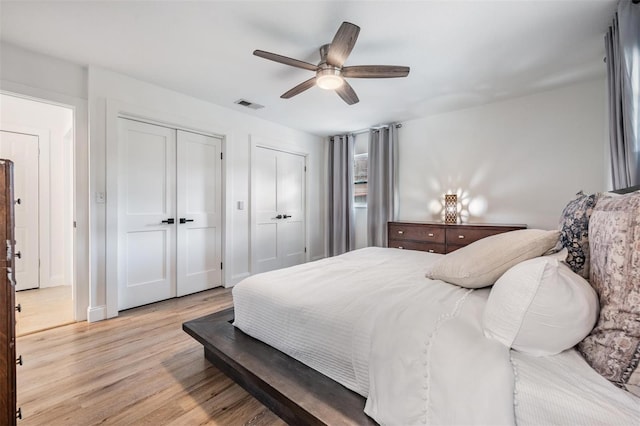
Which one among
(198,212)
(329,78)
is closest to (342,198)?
(198,212)

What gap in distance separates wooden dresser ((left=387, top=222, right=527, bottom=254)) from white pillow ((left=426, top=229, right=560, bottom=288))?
1.78m

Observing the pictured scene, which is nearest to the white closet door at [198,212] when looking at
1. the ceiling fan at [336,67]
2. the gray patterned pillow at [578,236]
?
the ceiling fan at [336,67]

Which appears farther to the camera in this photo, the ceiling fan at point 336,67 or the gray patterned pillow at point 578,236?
the ceiling fan at point 336,67

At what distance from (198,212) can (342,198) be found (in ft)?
7.58

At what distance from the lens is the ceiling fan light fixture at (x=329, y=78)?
6.67 ft

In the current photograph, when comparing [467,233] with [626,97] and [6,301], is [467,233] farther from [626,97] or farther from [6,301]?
[6,301]

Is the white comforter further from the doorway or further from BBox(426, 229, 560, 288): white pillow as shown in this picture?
the doorway

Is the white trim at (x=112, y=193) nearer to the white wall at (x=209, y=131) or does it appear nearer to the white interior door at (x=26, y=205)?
the white wall at (x=209, y=131)

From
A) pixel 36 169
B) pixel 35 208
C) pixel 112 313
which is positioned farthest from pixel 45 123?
pixel 112 313

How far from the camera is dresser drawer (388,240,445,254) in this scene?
327 centimetres

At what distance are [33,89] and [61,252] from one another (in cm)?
233

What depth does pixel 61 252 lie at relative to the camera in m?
3.59

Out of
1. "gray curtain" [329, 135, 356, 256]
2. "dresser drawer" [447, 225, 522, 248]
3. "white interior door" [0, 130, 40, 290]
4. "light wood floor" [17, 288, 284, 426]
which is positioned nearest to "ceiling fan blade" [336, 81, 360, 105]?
"dresser drawer" [447, 225, 522, 248]

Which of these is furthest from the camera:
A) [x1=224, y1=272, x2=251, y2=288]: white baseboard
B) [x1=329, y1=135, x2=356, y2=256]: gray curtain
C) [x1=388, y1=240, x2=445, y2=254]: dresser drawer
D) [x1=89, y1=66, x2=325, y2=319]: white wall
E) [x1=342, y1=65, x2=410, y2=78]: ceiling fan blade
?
[x1=329, y1=135, x2=356, y2=256]: gray curtain
